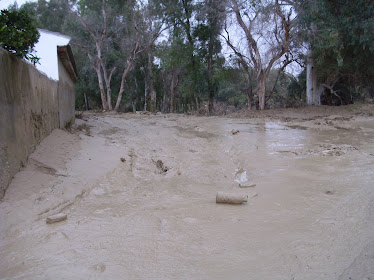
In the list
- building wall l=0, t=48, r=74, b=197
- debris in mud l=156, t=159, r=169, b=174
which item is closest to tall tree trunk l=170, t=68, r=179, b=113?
debris in mud l=156, t=159, r=169, b=174

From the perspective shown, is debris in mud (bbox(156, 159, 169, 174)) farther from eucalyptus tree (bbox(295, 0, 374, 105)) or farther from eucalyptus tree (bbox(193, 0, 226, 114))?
eucalyptus tree (bbox(193, 0, 226, 114))

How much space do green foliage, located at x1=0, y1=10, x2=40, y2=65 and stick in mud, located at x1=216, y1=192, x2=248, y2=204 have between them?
3.30 m

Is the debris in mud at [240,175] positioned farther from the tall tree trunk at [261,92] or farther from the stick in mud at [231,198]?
the tall tree trunk at [261,92]

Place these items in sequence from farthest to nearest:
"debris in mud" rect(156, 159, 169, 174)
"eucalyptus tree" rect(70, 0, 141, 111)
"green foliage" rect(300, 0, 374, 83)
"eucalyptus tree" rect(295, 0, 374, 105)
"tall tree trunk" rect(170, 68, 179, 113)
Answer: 1. "tall tree trunk" rect(170, 68, 179, 113)
2. "eucalyptus tree" rect(70, 0, 141, 111)
3. "eucalyptus tree" rect(295, 0, 374, 105)
4. "green foliage" rect(300, 0, 374, 83)
5. "debris in mud" rect(156, 159, 169, 174)

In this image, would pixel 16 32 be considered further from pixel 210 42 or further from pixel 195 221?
pixel 210 42

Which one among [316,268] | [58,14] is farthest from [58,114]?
[58,14]

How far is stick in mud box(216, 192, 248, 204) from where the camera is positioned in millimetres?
3541

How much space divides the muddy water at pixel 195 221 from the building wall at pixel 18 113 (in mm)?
429

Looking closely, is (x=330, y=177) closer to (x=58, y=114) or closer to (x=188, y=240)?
(x=188, y=240)

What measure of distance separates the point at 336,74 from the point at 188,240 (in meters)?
16.3

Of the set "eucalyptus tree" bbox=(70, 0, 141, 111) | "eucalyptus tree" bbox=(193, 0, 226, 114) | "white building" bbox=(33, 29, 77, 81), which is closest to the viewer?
"white building" bbox=(33, 29, 77, 81)

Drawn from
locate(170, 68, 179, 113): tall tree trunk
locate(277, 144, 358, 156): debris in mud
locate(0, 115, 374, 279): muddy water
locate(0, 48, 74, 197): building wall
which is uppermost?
locate(170, 68, 179, 113): tall tree trunk

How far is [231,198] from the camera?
3.58 meters

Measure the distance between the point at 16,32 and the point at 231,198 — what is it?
3587mm
